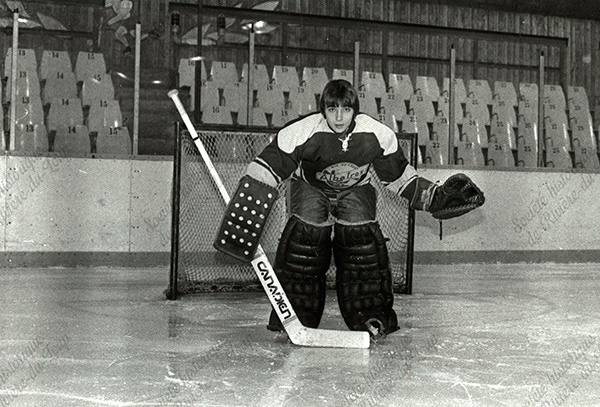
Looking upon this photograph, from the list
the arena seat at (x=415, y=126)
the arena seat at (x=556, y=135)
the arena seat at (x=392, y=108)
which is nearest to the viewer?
the arena seat at (x=415, y=126)

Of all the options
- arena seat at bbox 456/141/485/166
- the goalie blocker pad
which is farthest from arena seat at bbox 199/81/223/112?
the goalie blocker pad

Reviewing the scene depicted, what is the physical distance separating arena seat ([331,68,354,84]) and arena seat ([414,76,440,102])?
2.35 feet

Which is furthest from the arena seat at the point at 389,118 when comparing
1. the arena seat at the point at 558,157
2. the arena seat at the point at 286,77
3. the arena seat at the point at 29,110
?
the arena seat at the point at 29,110

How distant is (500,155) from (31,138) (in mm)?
4362

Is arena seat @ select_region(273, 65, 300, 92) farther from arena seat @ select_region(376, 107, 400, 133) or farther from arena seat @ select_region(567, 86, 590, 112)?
arena seat @ select_region(567, 86, 590, 112)

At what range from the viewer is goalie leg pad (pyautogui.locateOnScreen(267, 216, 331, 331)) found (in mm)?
3219

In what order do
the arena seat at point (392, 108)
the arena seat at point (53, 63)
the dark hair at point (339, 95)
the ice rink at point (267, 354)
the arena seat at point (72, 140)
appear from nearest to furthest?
the ice rink at point (267, 354), the dark hair at point (339, 95), the arena seat at point (72, 140), the arena seat at point (53, 63), the arena seat at point (392, 108)

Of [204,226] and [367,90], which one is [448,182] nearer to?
[204,226]

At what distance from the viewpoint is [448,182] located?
3.25 m

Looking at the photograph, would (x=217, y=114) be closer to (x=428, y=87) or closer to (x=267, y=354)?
(x=428, y=87)

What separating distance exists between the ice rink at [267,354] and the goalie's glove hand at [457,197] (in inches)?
19.6

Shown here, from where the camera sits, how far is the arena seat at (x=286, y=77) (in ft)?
25.4

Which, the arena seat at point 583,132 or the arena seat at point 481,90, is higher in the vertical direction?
the arena seat at point 481,90

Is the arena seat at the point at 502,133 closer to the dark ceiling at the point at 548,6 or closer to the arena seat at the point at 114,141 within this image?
the arena seat at the point at 114,141
